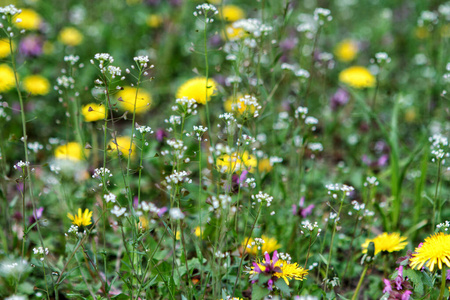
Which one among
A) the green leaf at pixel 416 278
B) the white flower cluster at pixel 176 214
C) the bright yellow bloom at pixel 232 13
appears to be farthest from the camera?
the bright yellow bloom at pixel 232 13

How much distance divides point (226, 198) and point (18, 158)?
2158 millimetres

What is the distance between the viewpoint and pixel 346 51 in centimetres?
446

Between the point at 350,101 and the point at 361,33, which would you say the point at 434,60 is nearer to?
the point at 350,101

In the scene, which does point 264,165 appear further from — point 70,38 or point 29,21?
point 29,21

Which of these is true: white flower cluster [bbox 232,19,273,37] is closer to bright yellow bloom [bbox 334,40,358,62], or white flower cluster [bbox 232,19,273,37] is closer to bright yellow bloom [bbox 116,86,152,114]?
bright yellow bloom [bbox 116,86,152,114]

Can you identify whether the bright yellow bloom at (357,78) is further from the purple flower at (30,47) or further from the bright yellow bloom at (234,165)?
the purple flower at (30,47)

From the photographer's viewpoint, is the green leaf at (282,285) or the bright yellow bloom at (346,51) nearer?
the green leaf at (282,285)

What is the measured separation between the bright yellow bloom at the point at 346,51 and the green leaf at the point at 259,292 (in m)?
3.42

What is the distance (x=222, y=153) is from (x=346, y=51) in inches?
124

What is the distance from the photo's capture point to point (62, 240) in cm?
231

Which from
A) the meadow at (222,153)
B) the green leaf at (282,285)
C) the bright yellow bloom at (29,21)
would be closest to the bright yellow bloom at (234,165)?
the meadow at (222,153)

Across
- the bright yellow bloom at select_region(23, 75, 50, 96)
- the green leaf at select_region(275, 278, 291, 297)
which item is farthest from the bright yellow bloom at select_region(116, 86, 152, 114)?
the green leaf at select_region(275, 278, 291, 297)

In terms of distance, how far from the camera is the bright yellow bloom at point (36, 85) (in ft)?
11.0

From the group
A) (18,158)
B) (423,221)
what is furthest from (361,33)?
(18,158)
